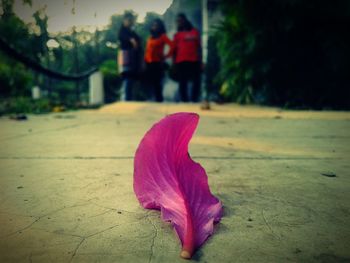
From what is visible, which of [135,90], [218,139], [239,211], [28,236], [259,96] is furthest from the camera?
[135,90]

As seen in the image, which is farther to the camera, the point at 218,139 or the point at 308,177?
the point at 218,139

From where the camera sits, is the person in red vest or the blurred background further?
the person in red vest

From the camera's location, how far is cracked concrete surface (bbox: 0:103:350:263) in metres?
0.77

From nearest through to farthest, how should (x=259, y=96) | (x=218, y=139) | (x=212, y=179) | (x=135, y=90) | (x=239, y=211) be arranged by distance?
(x=239, y=211) < (x=212, y=179) < (x=218, y=139) < (x=259, y=96) < (x=135, y=90)

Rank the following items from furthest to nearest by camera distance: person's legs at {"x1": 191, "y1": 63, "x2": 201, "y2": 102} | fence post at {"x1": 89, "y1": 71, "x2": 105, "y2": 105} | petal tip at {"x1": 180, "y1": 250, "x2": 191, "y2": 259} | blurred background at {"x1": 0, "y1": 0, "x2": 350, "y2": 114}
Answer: fence post at {"x1": 89, "y1": 71, "x2": 105, "y2": 105} → person's legs at {"x1": 191, "y1": 63, "x2": 201, "y2": 102} → blurred background at {"x1": 0, "y1": 0, "x2": 350, "y2": 114} → petal tip at {"x1": 180, "y1": 250, "x2": 191, "y2": 259}

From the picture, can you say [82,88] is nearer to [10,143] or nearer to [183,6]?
[183,6]

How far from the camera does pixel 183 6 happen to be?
9.84 metres

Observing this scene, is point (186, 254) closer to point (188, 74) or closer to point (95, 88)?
point (188, 74)

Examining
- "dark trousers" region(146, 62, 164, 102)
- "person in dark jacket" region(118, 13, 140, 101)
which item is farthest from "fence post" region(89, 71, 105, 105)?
"dark trousers" region(146, 62, 164, 102)

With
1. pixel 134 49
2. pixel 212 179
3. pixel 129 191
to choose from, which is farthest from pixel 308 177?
pixel 134 49

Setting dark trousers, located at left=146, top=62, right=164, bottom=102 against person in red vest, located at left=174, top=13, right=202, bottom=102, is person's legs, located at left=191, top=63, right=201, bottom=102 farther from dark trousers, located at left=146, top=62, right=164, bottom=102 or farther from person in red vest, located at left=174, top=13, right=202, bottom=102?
dark trousers, located at left=146, top=62, right=164, bottom=102

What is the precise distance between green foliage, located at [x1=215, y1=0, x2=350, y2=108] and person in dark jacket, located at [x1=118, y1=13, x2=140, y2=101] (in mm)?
2242

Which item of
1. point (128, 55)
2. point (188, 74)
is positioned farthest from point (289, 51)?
point (128, 55)

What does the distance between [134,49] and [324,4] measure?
13.4 feet
